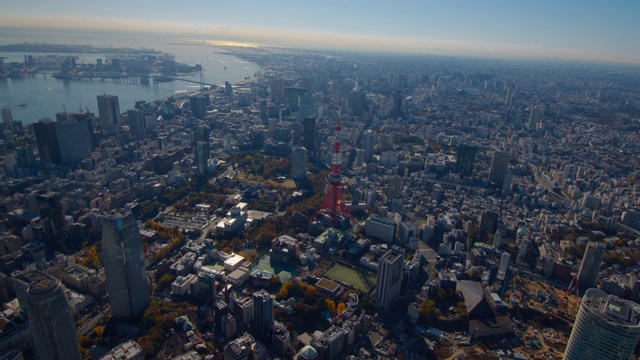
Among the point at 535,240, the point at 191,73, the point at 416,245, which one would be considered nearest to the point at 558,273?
the point at 535,240

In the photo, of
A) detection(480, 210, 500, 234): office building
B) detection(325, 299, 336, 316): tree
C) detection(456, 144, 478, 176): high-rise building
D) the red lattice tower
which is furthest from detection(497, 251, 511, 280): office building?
detection(456, 144, 478, 176): high-rise building

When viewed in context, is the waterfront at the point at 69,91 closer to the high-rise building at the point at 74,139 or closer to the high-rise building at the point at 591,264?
the high-rise building at the point at 74,139

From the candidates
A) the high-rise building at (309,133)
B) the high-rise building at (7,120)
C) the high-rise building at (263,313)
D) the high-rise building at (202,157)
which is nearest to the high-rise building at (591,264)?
the high-rise building at (263,313)

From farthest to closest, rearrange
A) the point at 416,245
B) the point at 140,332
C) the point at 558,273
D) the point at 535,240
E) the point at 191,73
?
1. the point at 191,73
2. the point at 535,240
3. the point at 416,245
4. the point at 558,273
5. the point at 140,332

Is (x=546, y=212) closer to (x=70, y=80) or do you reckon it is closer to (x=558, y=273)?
(x=558, y=273)

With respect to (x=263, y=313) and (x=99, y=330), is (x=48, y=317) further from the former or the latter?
(x=263, y=313)

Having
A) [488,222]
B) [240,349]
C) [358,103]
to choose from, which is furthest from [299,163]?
[358,103]

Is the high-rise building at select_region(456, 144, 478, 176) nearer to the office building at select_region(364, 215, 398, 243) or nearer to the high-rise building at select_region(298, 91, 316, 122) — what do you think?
the office building at select_region(364, 215, 398, 243)
